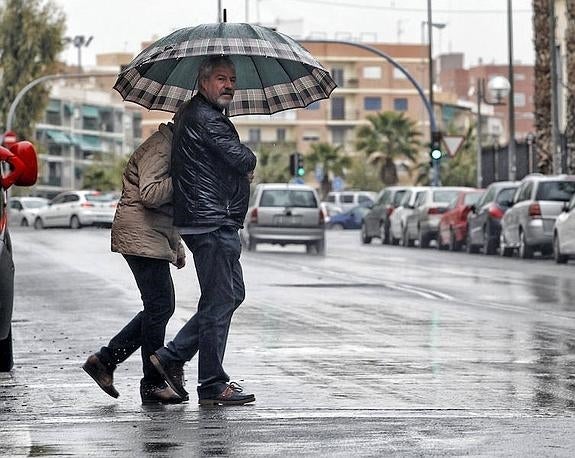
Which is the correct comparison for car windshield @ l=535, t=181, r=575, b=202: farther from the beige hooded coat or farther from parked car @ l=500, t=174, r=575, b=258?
the beige hooded coat

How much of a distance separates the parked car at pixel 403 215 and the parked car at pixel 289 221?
7.80 metres

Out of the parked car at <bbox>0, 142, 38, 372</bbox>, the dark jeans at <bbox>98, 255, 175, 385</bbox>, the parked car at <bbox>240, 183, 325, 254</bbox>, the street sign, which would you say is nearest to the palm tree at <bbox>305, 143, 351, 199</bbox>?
the street sign

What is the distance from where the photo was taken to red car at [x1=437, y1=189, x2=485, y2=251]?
44.9 meters

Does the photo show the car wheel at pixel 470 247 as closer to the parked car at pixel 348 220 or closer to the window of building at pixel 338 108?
the parked car at pixel 348 220

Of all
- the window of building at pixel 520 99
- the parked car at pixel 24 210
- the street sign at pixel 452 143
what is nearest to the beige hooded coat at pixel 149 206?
the street sign at pixel 452 143

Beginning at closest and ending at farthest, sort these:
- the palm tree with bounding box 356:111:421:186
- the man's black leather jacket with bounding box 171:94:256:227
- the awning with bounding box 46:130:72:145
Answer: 1. the man's black leather jacket with bounding box 171:94:256:227
2. the palm tree with bounding box 356:111:421:186
3. the awning with bounding box 46:130:72:145

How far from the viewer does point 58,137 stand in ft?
486

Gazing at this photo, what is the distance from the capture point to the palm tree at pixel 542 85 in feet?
161

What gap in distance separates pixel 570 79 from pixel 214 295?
3601 cm

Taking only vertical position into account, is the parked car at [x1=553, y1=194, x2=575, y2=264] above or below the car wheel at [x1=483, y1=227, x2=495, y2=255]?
above

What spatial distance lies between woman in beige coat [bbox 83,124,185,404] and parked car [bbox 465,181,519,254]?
98.7ft

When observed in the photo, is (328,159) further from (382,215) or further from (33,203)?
(382,215)

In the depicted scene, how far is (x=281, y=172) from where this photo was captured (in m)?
126

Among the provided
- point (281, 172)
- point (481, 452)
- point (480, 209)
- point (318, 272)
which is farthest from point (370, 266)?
point (281, 172)
